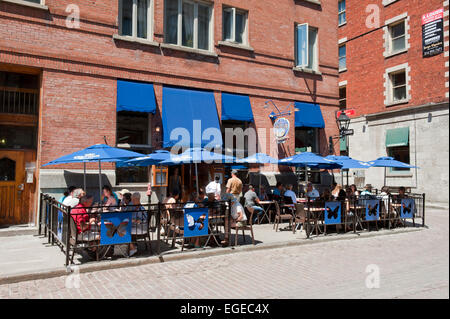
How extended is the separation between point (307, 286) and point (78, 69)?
1020 cm

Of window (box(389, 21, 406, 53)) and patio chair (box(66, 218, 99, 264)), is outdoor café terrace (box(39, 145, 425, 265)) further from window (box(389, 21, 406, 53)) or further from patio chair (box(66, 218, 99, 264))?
window (box(389, 21, 406, 53))

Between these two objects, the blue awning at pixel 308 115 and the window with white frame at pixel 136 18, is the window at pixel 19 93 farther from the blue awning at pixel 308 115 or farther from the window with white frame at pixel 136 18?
the blue awning at pixel 308 115

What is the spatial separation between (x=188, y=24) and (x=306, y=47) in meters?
5.82

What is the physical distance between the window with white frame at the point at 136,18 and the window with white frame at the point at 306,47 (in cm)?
730

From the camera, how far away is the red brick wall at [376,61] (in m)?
21.4

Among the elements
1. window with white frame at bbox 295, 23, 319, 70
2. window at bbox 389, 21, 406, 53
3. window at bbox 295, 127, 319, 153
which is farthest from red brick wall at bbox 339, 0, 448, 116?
window at bbox 295, 127, 319, 153

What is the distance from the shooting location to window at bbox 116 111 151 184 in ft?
42.6

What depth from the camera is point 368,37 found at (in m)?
25.8

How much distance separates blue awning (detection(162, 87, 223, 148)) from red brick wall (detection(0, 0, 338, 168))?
1.28 feet

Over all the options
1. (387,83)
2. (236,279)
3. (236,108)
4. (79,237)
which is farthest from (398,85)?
(79,237)

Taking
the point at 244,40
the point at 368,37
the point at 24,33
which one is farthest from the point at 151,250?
the point at 368,37

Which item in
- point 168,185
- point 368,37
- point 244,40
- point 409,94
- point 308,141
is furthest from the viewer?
point 368,37

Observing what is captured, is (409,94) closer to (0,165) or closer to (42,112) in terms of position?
(42,112)

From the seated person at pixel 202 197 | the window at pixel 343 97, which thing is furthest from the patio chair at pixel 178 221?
the window at pixel 343 97
